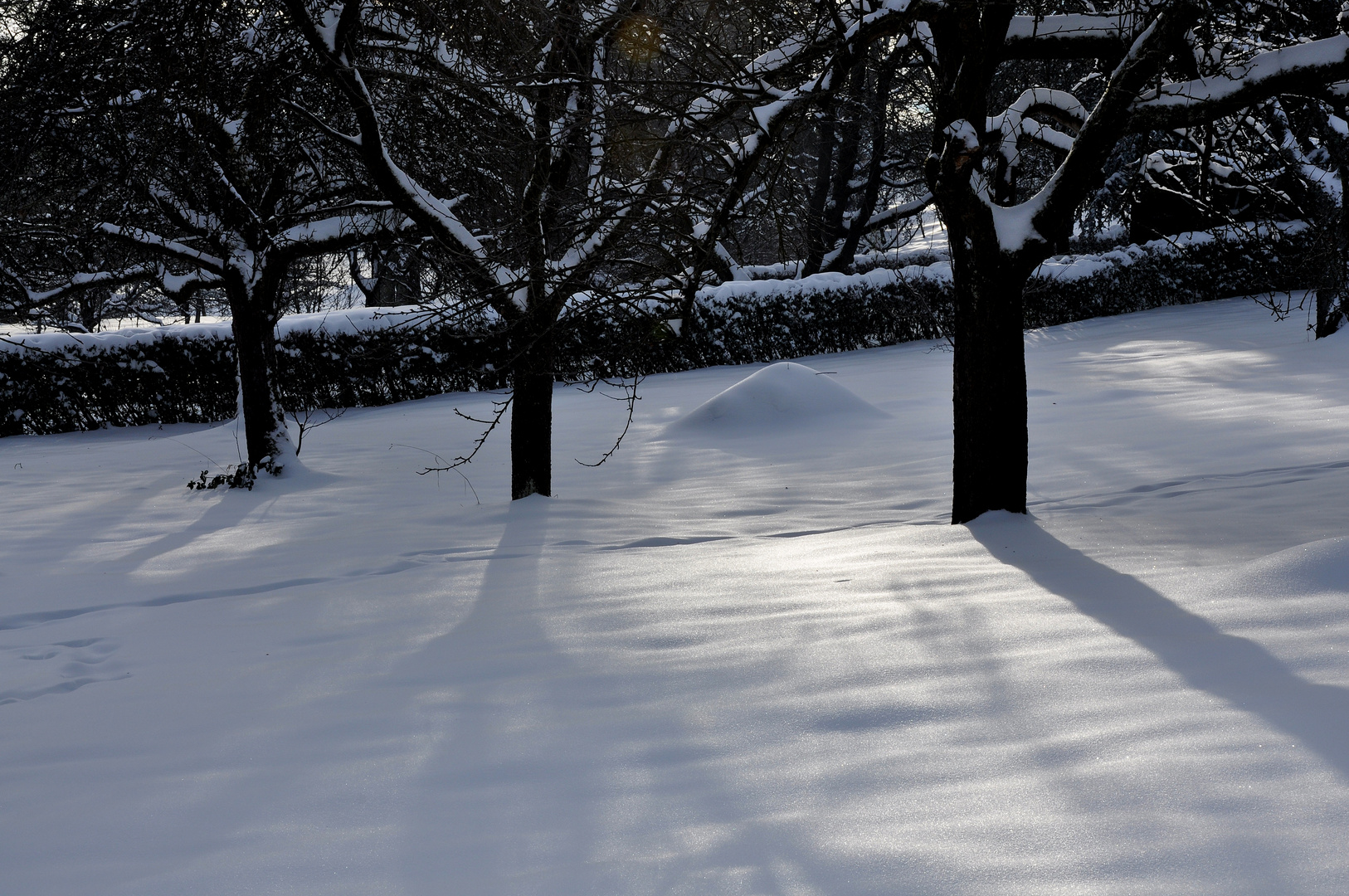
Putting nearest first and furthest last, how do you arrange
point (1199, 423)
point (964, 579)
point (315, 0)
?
1. point (964, 579)
2. point (315, 0)
3. point (1199, 423)

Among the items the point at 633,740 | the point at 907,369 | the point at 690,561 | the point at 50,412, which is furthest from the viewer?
the point at 907,369

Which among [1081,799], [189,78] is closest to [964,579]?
[1081,799]

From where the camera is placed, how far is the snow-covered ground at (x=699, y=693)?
7.21 ft

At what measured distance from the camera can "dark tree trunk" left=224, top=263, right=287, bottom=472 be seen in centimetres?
805

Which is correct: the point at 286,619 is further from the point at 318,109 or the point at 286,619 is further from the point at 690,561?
the point at 318,109

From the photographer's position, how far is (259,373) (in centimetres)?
825

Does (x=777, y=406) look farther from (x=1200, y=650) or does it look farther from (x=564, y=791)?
(x=564, y=791)

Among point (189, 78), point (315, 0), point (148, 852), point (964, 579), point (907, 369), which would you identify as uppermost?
point (315, 0)

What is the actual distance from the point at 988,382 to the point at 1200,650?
2.34 metres

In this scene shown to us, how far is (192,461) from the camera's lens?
31.2ft

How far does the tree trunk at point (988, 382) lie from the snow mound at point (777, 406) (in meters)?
4.25

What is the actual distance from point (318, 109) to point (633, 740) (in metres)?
6.50

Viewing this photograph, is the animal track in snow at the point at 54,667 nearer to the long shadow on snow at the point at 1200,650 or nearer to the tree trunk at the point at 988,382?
the long shadow on snow at the point at 1200,650

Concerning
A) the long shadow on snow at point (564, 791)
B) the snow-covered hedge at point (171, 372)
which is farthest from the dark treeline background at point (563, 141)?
the snow-covered hedge at point (171, 372)
